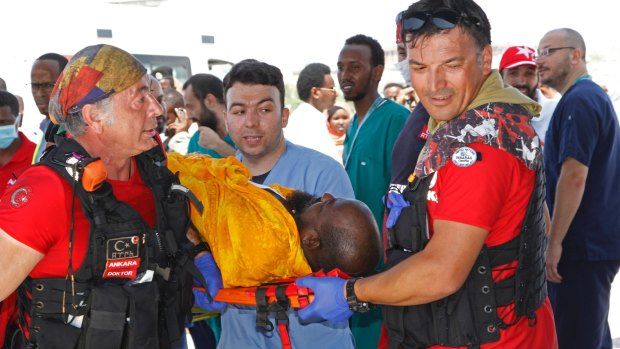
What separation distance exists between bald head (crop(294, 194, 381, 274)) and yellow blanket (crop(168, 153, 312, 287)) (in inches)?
2.3

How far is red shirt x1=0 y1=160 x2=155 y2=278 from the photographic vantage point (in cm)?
214

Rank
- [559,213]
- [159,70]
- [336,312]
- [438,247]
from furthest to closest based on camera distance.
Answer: [159,70]
[559,213]
[336,312]
[438,247]

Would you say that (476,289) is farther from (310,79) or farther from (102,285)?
(310,79)

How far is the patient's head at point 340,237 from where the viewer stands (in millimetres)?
2586

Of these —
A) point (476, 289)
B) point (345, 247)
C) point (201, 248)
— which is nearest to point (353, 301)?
point (345, 247)

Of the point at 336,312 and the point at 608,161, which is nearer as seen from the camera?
the point at 336,312

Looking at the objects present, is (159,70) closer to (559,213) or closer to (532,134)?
(559,213)

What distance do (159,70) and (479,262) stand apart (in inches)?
290

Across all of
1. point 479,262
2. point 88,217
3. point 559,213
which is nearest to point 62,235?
point 88,217

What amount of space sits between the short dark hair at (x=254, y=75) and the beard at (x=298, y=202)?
0.85 meters

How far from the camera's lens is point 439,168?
2219 millimetres

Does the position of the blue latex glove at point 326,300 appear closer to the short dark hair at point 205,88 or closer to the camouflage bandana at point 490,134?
the camouflage bandana at point 490,134

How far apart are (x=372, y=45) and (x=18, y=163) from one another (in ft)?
8.30

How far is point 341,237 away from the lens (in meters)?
2.58
